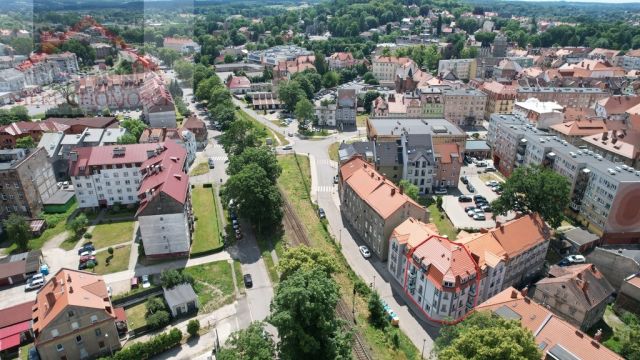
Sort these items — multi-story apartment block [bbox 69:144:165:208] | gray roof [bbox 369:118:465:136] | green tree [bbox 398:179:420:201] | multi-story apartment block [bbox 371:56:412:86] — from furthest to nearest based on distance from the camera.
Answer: multi-story apartment block [bbox 371:56:412:86]
gray roof [bbox 369:118:465:136]
multi-story apartment block [bbox 69:144:165:208]
green tree [bbox 398:179:420:201]

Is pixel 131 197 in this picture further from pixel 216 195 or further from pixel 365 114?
pixel 365 114

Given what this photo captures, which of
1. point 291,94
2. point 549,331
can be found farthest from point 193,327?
point 291,94

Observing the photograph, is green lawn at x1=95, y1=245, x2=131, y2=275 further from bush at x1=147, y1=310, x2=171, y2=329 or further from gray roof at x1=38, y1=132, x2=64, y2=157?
gray roof at x1=38, y1=132, x2=64, y2=157

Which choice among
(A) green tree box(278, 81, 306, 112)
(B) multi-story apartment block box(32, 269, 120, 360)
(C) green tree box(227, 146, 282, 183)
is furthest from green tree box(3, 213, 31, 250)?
(A) green tree box(278, 81, 306, 112)

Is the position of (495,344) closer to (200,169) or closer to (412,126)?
(412,126)

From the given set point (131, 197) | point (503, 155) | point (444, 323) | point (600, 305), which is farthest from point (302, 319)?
point (503, 155)
